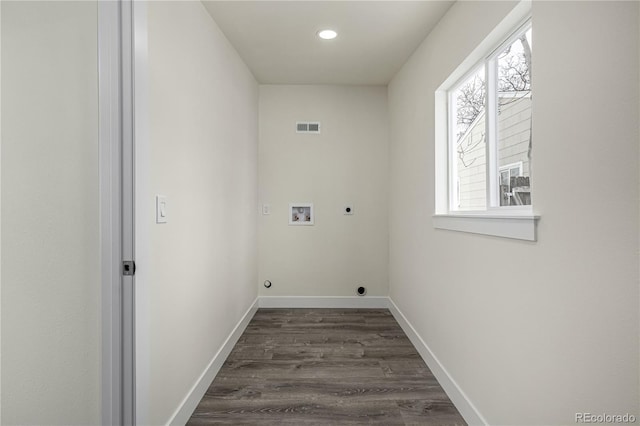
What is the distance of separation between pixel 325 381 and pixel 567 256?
1717mm

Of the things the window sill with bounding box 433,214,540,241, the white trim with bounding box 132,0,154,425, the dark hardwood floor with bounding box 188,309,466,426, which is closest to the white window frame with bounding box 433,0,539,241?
the window sill with bounding box 433,214,540,241

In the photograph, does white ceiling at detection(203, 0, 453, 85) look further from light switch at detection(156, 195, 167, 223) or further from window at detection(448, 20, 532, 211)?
light switch at detection(156, 195, 167, 223)

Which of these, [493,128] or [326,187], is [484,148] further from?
[326,187]

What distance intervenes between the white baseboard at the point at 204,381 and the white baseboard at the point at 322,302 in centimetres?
71

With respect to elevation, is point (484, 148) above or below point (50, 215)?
above

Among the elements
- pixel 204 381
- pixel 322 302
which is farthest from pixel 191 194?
pixel 322 302

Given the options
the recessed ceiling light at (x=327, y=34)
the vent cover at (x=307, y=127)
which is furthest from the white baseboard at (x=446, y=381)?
the recessed ceiling light at (x=327, y=34)

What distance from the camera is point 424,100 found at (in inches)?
102

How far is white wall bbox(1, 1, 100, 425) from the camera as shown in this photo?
95 centimetres

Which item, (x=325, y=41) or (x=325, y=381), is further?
(x=325, y=41)

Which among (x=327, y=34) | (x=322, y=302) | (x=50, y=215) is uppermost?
(x=327, y=34)

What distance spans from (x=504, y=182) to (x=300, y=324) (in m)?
2.37

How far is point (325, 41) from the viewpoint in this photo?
2.67 m

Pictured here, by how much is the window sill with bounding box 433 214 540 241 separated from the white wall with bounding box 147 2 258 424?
1.63 m
